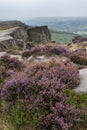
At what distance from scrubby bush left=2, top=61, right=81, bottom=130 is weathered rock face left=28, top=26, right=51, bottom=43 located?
36.1 metres

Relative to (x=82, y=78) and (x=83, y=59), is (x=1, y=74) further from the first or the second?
(x=83, y=59)

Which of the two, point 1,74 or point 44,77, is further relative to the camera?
point 1,74

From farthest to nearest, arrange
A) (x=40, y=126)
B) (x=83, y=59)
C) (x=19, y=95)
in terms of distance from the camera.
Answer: (x=83, y=59) < (x=19, y=95) < (x=40, y=126)

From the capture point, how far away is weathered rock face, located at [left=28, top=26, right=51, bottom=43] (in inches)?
1761

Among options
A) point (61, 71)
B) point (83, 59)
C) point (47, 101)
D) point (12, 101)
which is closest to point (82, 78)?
point (61, 71)

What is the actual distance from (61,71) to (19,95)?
165 cm

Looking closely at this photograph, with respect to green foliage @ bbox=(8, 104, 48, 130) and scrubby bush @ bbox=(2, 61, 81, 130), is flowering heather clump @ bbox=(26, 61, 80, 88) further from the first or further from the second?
green foliage @ bbox=(8, 104, 48, 130)

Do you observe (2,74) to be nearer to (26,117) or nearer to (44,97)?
(44,97)

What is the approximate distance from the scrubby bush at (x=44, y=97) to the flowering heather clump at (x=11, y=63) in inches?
83.0

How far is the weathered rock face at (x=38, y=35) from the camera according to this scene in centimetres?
4472

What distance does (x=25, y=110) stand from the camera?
748 cm

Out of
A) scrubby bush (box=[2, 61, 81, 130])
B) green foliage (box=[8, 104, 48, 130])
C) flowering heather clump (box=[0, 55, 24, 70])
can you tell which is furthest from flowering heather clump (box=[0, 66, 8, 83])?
green foliage (box=[8, 104, 48, 130])

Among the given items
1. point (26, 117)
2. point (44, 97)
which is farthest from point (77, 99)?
point (26, 117)

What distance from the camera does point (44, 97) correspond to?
7.46 metres
